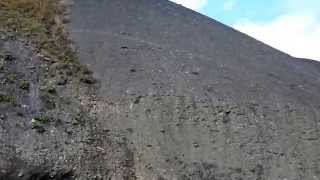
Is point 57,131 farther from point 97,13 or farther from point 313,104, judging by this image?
point 97,13

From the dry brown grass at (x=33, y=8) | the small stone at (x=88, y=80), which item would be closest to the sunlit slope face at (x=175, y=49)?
the small stone at (x=88, y=80)

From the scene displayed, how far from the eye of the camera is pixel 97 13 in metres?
19.6

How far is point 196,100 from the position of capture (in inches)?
545

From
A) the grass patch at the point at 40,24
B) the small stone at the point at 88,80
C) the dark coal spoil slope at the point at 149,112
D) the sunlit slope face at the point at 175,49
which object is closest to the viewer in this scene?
the dark coal spoil slope at the point at 149,112

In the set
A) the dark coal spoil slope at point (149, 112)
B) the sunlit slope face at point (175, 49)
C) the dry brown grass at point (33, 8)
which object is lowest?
the dark coal spoil slope at point (149, 112)

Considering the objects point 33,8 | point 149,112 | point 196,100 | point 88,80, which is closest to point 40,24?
point 33,8

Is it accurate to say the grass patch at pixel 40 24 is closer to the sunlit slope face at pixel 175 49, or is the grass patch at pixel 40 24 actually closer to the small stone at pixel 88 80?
the sunlit slope face at pixel 175 49

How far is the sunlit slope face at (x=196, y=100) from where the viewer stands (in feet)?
39.4

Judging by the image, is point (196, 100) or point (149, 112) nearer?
point (149, 112)

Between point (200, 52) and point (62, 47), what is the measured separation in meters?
3.88

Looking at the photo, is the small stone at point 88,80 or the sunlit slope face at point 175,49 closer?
the small stone at point 88,80

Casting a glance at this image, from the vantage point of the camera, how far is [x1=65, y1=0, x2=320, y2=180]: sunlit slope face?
1201 cm

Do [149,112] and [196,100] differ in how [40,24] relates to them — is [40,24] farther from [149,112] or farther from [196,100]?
[196,100]

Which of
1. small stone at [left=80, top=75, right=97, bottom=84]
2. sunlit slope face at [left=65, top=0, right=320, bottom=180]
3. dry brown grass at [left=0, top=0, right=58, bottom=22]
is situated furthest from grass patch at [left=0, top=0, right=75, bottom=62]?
small stone at [left=80, top=75, right=97, bottom=84]
